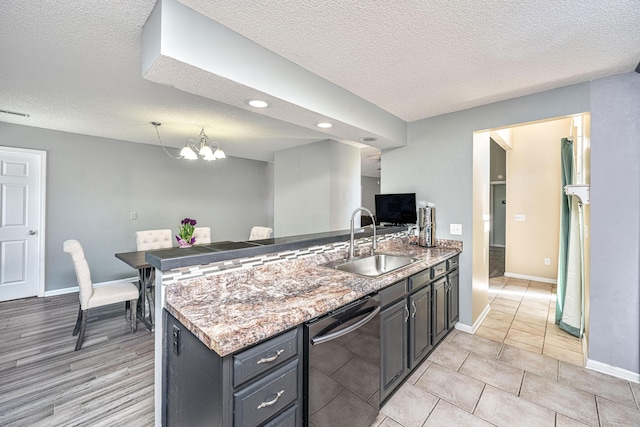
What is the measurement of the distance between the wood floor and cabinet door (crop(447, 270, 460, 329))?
2562mm

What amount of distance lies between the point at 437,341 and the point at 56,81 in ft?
13.5

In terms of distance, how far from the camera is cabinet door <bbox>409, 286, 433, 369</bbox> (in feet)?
6.63

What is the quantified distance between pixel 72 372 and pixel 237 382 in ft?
7.05

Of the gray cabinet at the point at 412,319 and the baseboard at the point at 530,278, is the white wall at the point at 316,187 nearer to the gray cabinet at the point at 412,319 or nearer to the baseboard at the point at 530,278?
the gray cabinet at the point at 412,319

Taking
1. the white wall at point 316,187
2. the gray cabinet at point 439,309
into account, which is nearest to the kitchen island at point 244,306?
the gray cabinet at point 439,309

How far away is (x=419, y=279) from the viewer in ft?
6.86

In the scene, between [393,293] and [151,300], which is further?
[151,300]

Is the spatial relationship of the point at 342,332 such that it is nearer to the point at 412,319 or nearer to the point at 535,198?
the point at 412,319

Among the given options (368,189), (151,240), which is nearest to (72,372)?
(151,240)

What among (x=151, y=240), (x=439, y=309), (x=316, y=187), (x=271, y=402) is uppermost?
(x=316, y=187)

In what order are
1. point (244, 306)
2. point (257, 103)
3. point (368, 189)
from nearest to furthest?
1. point (244, 306)
2. point (257, 103)
3. point (368, 189)

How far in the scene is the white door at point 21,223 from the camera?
3701mm

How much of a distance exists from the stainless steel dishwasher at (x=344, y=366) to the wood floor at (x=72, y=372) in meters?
1.22

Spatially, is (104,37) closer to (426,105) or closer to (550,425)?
(426,105)
